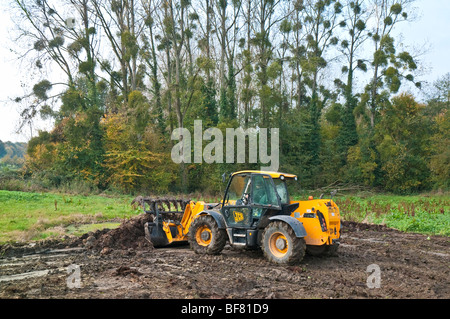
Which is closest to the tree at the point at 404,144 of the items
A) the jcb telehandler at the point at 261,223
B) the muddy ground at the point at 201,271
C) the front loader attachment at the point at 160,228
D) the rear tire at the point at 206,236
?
the muddy ground at the point at 201,271

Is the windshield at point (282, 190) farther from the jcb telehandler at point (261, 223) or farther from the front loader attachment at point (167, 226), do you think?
the front loader attachment at point (167, 226)

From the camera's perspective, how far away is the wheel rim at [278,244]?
9410 mm

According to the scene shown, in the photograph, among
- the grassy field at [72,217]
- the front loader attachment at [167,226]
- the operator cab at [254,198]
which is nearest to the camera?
the operator cab at [254,198]

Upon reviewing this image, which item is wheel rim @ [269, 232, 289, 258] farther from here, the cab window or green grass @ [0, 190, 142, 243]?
green grass @ [0, 190, 142, 243]

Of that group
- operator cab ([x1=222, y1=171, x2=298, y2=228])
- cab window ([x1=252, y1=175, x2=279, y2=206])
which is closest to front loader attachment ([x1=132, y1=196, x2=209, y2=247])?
operator cab ([x1=222, y1=171, x2=298, y2=228])

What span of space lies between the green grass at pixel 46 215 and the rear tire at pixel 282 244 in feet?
25.5

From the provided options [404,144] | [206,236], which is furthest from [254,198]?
[404,144]

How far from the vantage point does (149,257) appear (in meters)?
10.5

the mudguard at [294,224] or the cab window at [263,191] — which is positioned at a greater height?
the cab window at [263,191]

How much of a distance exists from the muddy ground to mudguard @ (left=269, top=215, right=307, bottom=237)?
77 cm

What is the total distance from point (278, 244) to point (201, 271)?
1903mm

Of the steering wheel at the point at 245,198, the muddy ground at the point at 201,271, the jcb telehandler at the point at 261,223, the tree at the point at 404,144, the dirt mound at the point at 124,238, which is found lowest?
the muddy ground at the point at 201,271

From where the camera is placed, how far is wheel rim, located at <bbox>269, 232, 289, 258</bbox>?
9.41 m
